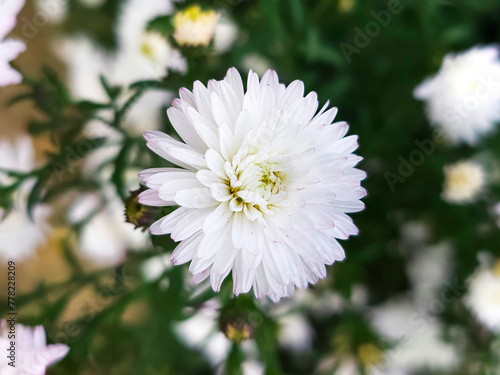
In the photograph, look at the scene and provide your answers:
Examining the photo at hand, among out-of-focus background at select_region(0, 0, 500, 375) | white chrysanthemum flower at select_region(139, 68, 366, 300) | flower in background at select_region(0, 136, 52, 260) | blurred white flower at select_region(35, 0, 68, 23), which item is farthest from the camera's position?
blurred white flower at select_region(35, 0, 68, 23)

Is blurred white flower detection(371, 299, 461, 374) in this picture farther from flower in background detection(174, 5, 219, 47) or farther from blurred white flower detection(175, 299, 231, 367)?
flower in background detection(174, 5, 219, 47)

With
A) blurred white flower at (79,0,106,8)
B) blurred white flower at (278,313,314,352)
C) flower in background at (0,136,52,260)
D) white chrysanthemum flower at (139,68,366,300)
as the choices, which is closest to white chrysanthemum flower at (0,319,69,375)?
white chrysanthemum flower at (139,68,366,300)

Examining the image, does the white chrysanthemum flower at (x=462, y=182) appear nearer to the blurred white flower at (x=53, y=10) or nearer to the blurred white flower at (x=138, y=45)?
the blurred white flower at (x=138, y=45)

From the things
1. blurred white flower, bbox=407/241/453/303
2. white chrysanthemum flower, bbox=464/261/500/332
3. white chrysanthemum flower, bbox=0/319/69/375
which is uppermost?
blurred white flower, bbox=407/241/453/303

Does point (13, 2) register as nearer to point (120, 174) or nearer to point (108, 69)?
point (120, 174)

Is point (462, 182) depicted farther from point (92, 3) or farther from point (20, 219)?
point (92, 3)

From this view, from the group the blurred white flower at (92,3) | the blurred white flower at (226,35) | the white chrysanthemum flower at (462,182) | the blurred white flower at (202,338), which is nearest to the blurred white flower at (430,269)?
the white chrysanthemum flower at (462,182)

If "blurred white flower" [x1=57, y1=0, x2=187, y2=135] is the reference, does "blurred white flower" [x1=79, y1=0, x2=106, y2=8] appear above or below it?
above
